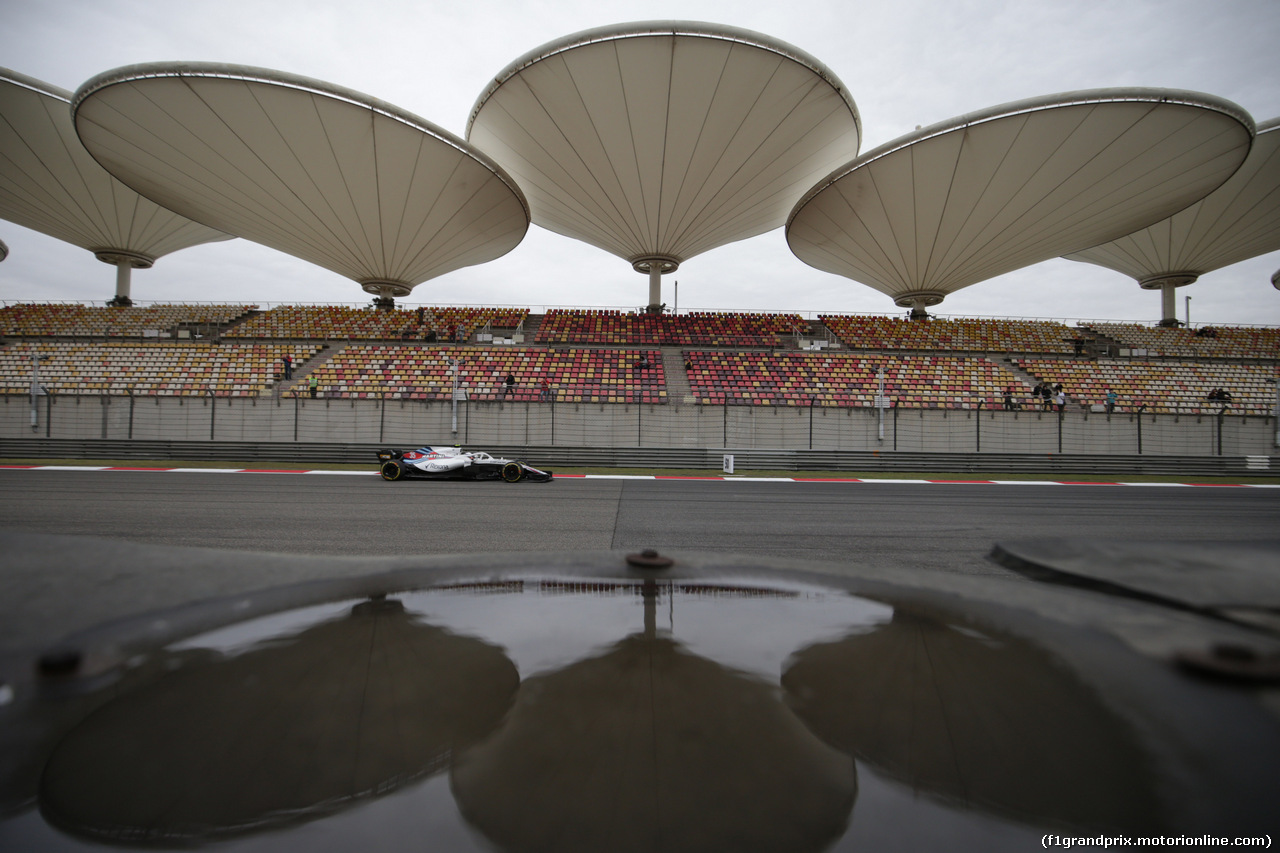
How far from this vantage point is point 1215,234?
3297cm

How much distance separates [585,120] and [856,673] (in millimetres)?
25095

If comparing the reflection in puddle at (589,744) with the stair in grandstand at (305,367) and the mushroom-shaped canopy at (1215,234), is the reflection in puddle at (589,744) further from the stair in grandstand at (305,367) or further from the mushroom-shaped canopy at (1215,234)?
the mushroom-shaped canopy at (1215,234)

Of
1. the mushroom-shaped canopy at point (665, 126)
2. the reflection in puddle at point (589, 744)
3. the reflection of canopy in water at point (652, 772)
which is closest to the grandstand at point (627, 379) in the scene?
the mushroom-shaped canopy at point (665, 126)

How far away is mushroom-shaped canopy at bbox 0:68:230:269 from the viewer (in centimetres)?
2447

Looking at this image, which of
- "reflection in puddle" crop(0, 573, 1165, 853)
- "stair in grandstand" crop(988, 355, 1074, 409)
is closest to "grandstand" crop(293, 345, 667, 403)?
"stair in grandstand" crop(988, 355, 1074, 409)

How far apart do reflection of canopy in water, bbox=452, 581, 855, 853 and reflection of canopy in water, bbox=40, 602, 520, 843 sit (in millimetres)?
152

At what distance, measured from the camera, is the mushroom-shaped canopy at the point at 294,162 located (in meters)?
19.3

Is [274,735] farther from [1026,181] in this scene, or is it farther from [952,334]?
[952,334]

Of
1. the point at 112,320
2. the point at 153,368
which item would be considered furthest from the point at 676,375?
the point at 112,320

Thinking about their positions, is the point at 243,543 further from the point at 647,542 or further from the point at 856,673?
the point at 856,673

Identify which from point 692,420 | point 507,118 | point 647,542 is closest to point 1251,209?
point 692,420

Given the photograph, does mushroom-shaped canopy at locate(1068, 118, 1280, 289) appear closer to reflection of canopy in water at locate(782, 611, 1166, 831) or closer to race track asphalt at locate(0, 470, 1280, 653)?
race track asphalt at locate(0, 470, 1280, 653)

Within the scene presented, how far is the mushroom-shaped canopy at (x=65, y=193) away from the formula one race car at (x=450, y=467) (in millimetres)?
23548

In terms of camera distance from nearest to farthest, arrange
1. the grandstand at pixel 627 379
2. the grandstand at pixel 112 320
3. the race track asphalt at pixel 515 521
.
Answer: the race track asphalt at pixel 515 521 < the grandstand at pixel 627 379 < the grandstand at pixel 112 320
